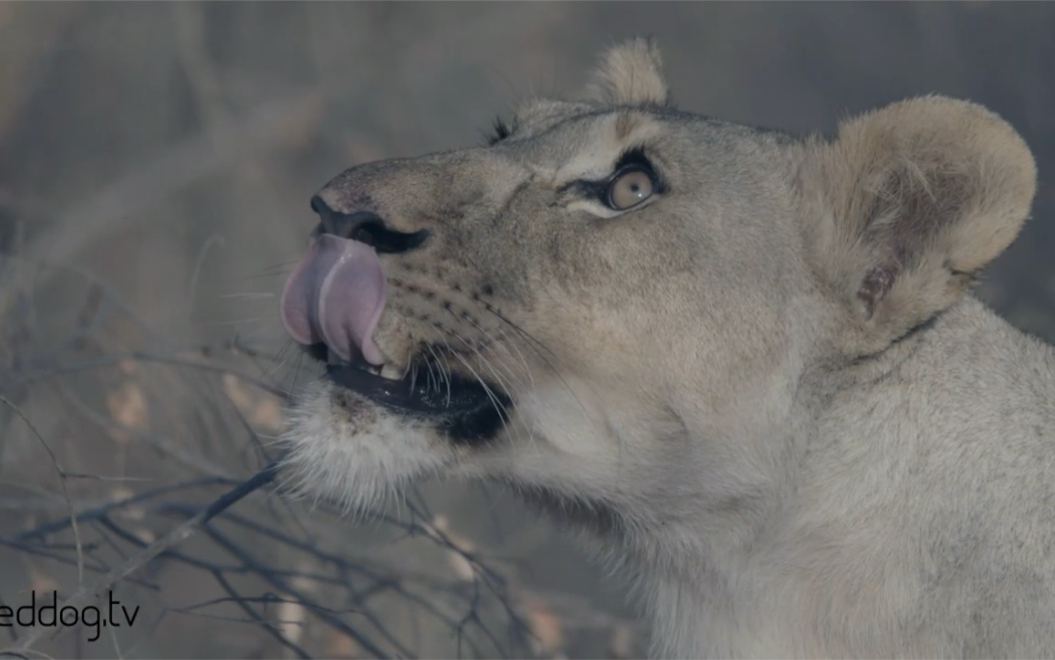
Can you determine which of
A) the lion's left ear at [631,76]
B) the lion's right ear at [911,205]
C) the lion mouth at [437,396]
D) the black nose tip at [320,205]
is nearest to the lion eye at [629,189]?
the lion's right ear at [911,205]

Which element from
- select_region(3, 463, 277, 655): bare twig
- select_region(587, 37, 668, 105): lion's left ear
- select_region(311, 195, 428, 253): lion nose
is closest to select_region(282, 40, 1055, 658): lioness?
select_region(311, 195, 428, 253): lion nose

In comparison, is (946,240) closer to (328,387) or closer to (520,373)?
(520,373)

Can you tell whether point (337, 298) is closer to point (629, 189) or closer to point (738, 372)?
point (629, 189)

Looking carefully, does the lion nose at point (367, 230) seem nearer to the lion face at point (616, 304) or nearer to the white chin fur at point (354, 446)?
the lion face at point (616, 304)

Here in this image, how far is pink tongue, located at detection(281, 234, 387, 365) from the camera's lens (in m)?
3.18

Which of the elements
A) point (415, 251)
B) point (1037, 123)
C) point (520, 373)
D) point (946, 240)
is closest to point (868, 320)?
point (946, 240)

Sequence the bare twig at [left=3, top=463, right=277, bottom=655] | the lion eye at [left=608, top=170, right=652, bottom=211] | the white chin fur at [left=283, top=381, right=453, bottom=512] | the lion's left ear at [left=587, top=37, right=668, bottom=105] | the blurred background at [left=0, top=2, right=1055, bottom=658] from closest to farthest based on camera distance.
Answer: the bare twig at [left=3, top=463, right=277, bottom=655], the white chin fur at [left=283, top=381, right=453, bottom=512], the lion eye at [left=608, top=170, right=652, bottom=211], the lion's left ear at [left=587, top=37, right=668, bottom=105], the blurred background at [left=0, top=2, right=1055, bottom=658]

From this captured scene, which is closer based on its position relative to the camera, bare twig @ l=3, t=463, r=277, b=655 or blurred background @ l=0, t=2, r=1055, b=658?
bare twig @ l=3, t=463, r=277, b=655

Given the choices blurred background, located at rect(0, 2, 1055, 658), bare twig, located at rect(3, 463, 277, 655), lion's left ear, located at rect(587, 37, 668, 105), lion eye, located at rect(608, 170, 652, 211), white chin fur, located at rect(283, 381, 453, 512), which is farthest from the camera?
blurred background, located at rect(0, 2, 1055, 658)

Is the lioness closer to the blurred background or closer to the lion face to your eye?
the lion face

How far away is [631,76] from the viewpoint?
4.53 meters

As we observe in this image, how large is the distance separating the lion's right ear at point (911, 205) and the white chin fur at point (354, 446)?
1.02 m

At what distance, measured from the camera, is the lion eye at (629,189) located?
3.52 m

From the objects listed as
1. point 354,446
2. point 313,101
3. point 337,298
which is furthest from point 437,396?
point 313,101
